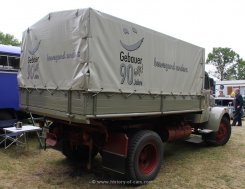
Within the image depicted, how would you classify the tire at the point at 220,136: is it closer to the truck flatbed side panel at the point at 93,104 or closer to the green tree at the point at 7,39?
the truck flatbed side panel at the point at 93,104

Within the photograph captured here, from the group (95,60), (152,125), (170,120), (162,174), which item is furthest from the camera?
(170,120)

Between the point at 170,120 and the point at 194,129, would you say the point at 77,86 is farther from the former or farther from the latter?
the point at 194,129

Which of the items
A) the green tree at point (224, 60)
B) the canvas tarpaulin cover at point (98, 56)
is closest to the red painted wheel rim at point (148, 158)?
Result: the canvas tarpaulin cover at point (98, 56)

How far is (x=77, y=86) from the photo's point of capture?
14.4ft

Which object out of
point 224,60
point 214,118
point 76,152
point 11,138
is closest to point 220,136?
point 214,118

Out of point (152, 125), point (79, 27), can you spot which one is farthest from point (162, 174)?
point (79, 27)

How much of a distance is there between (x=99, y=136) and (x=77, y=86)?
1140 millimetres

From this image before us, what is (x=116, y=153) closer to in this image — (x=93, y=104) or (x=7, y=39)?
(x=93, y=104)

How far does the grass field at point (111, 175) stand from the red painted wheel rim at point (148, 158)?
264 millimetres

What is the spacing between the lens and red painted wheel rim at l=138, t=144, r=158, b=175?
17.6ft

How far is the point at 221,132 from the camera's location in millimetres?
8414

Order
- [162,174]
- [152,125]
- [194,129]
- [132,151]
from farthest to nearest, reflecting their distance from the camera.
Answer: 1. [194,129]
2. [152,125]
3. [162,174]
4. [132,151]

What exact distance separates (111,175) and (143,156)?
755 mm

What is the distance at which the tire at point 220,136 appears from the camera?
8070mm
